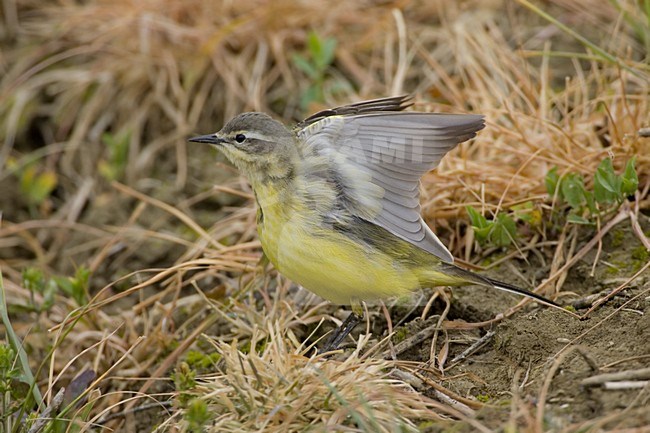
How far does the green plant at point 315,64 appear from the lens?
7031 millimetres

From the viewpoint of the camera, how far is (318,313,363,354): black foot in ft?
15.5

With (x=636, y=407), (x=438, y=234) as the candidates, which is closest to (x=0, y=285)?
(x=438, y=234)

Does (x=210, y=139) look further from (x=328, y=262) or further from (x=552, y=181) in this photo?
(x=552, y=181)

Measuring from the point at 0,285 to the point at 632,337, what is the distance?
2980mm

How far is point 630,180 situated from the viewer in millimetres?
4684

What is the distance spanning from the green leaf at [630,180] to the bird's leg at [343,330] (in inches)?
60.7

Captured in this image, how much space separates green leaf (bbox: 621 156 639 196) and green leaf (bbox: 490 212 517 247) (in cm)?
63

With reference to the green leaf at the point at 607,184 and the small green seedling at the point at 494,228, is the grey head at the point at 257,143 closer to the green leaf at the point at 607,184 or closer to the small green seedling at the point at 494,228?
the small green seedling at the point at 494,228

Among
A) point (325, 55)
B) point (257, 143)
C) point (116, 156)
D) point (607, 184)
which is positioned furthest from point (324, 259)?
point (116, 156)

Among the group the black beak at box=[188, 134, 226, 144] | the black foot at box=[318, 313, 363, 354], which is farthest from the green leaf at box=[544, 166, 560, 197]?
the black beak at box=[188, 134, 226, 144]

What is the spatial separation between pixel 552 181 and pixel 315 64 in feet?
9.18

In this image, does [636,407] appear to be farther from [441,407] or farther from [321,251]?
[321,251]

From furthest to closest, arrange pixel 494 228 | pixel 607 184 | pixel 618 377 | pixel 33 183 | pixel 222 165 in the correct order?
pixel 33 183 → pixel 222 165 → pixel 494 228 → pixel 607 184 → pixel 618 377

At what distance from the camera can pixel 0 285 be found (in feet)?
14.2
